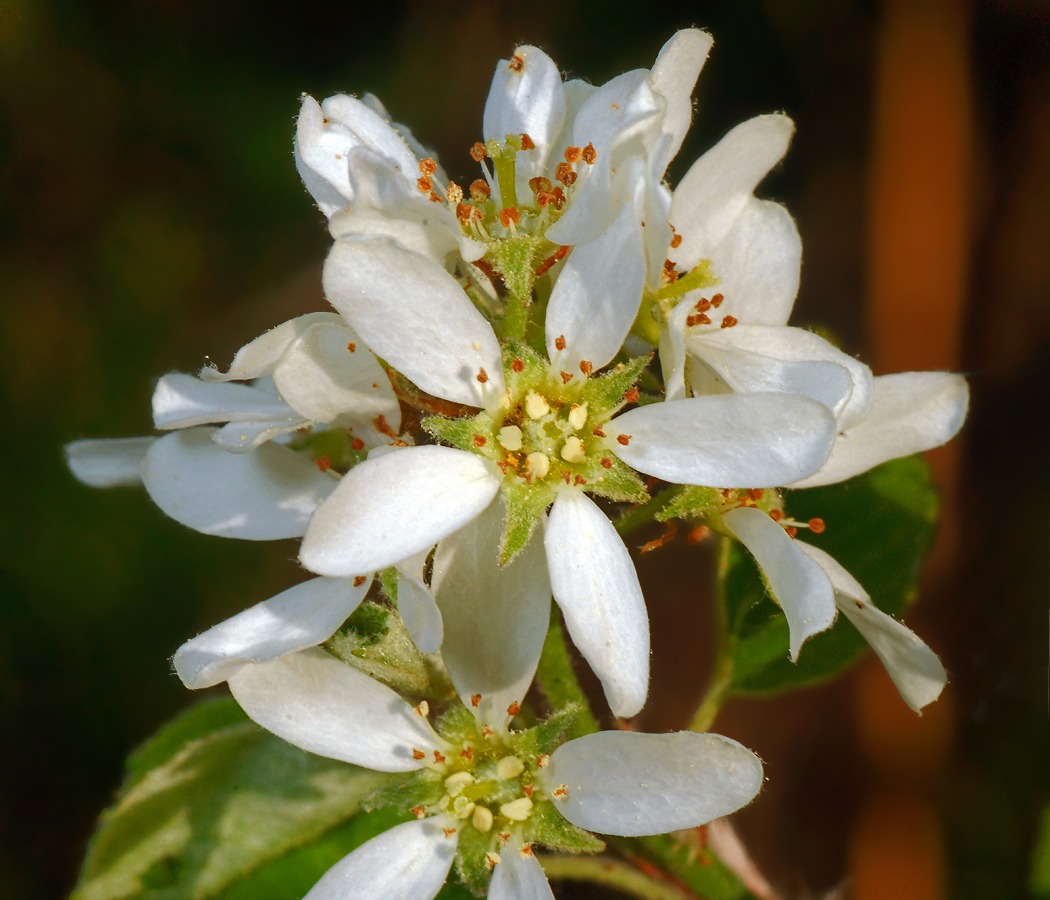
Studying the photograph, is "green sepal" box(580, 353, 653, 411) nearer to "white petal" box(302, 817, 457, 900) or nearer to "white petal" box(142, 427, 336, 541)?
"white petal" box(142, 427, 336, 541)

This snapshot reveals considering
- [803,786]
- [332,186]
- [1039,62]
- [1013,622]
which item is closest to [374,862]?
[332,186]

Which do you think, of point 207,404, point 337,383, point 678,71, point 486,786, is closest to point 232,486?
point 207,404

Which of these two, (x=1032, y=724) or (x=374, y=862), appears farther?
(x=1032, y=724)

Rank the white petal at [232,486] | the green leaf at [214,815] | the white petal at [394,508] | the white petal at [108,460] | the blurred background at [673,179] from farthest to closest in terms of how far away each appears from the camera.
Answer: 1. the blurred background at [673,179]
2. the green leaf at [214,815]
3. the white petal at [108,460]
4. the white petal at [232,486]
5. the white petal at [394,508]

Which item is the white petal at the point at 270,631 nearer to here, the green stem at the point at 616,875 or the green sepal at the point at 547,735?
the green sepal at the point at 547,735

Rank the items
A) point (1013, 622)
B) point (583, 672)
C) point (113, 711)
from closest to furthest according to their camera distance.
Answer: point (583, 672)
point (113, 711)
point (1013, 622)

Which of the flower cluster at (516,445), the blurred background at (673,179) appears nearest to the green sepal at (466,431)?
the flower cluster at (516,445)

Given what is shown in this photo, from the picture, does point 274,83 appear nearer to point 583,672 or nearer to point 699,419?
point 583,672
